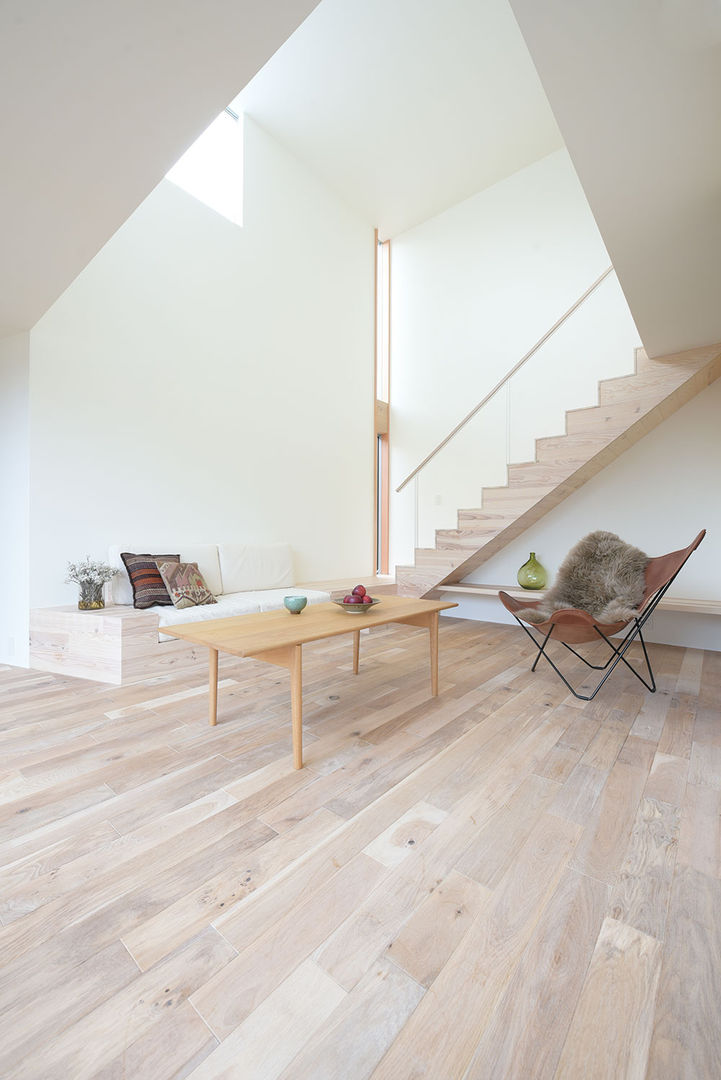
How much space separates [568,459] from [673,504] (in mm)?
1185

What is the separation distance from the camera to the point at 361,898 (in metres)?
1.19

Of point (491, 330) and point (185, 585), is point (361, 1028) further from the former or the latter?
point (491, 330)

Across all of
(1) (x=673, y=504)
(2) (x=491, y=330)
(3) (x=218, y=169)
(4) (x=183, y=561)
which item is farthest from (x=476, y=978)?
(3) (x=218, y=169)

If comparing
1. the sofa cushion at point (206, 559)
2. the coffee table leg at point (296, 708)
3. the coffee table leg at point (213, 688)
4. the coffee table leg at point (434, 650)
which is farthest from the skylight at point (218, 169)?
the coffee table leg at point (296, 708)

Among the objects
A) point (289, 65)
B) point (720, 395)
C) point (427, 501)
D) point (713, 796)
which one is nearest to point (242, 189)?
point (289, 65)

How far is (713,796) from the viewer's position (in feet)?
5.49

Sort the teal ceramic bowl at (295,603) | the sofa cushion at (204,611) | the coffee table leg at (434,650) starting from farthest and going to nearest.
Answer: the sofa cushion at (204,611)
the coffee table leg at (434,650)
the teal ceramic bowl at (295,603)

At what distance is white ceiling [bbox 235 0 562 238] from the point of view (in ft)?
12.5

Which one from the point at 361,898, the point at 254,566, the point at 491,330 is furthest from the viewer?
the point at 491,330

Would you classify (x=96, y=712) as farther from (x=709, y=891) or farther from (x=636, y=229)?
(x=636, y=229)

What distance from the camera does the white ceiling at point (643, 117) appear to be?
1224 millimetres

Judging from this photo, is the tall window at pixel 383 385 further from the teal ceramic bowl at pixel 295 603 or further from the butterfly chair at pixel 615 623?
the teal ceramic bowl at pixel 295 603

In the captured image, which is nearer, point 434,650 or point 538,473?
point 434,650

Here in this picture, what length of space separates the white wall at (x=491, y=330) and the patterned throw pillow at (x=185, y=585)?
232cm
